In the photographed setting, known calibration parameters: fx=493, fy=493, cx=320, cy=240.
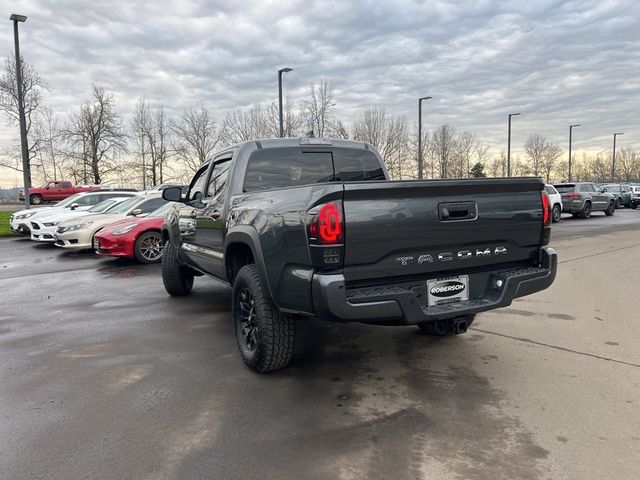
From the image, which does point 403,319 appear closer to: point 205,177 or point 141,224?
point 205,177

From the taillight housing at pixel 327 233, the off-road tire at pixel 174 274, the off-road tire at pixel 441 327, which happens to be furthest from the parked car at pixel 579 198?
the taillight housing at pixel 327 233

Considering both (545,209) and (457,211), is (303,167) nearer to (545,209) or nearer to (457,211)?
(457,211)

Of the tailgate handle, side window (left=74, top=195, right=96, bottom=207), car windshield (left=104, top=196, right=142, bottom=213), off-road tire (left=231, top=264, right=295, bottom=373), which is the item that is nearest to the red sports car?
car windshield (left=104, top=196, right=142, bottom=213)

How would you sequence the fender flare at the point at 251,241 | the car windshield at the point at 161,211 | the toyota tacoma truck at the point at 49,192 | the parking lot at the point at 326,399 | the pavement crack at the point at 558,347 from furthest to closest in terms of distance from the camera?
the toyota tacoma truck at the point at 49,192
the car windshield at the point at 161,211
the pavement crack at the point at 558,347
the fender flare at the point at 251,241
the parking lot at the point at 326,399

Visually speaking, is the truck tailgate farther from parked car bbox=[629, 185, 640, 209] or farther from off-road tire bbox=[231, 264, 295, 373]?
parked car bbox=[629, 185, 640, 209]

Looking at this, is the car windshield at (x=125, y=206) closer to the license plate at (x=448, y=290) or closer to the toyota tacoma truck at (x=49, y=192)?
the license plate at (x=448, y=290)

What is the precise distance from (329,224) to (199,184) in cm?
343

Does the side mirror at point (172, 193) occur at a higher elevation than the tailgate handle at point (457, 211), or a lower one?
higher

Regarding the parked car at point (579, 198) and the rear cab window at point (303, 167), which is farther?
the parked car at point (579, 198)

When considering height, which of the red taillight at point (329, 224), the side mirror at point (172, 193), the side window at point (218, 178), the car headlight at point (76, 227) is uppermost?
the side window at point (218, 178)

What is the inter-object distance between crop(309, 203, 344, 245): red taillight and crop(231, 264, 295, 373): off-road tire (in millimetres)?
916

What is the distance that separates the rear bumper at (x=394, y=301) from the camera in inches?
125

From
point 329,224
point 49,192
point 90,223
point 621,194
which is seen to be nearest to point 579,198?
point 621,194

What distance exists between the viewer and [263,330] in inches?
152
